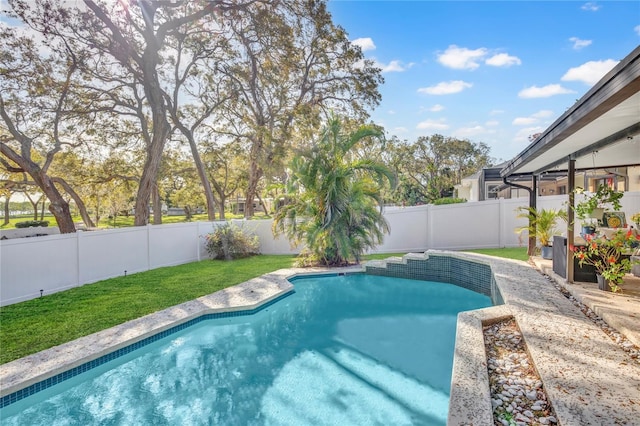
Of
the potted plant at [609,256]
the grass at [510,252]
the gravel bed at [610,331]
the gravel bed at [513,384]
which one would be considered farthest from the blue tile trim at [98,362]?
the grass at [510,252]

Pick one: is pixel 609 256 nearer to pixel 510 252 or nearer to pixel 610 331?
pixel 610 331

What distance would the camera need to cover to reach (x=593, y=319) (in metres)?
4.59

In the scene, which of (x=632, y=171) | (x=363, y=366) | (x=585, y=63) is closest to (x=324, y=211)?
(x=363, y=366)

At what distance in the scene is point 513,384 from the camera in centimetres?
327

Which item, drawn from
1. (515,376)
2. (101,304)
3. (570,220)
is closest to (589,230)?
(570,220)

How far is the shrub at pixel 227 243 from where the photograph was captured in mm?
12906

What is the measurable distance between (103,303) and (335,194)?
20.4 feet

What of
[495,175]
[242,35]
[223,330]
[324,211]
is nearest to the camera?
[223,330]

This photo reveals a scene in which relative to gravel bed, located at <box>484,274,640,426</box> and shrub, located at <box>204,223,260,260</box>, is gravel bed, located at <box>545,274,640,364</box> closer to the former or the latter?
gravel bed, located at <box>484,274,640,426</box>

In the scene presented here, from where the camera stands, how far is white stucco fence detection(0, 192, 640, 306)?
7539 mm

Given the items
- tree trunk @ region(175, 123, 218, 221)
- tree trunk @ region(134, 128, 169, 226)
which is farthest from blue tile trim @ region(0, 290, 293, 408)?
tree trunk @ region(175, 123, 218, 221)

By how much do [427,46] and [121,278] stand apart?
12581 millimetres

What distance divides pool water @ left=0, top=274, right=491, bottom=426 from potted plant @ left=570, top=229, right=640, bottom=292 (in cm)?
225

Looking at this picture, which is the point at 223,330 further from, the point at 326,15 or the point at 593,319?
the point at 326,15
